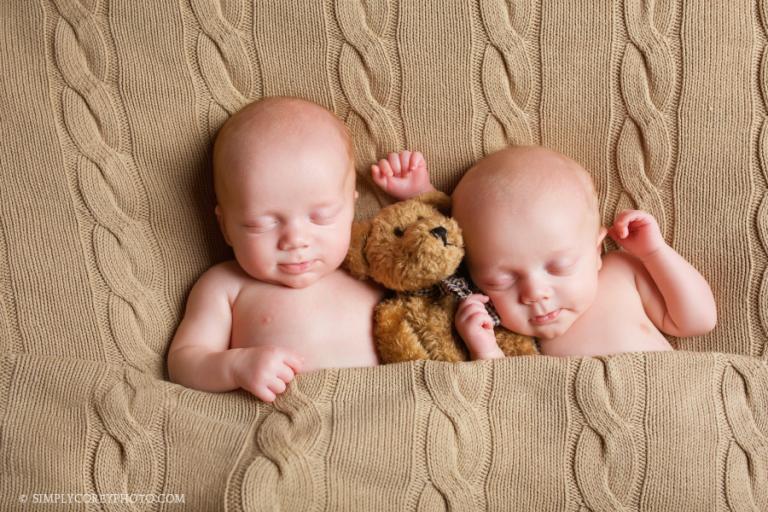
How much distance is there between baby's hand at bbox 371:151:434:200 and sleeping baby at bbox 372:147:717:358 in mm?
100

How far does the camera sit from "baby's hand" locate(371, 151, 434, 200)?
1.54 meters

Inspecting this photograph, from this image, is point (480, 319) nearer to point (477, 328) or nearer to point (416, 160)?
point (477, 328)

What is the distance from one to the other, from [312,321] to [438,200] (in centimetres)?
32

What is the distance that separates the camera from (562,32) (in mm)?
1493

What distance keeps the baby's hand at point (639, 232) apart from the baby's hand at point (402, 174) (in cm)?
36

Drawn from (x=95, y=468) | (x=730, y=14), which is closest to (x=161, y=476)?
(x=95, y=468)

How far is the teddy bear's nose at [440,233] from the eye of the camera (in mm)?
1394

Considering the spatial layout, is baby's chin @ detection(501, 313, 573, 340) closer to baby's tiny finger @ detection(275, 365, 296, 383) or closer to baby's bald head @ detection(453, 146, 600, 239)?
baby's bald head @ detection(453, 146, 600, 239)

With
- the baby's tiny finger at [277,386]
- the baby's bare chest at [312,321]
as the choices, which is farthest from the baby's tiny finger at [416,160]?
the baby's tiny finger at [277,386]

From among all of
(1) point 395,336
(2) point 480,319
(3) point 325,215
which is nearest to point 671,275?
(2) point 480,319

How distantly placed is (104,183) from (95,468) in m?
0.52

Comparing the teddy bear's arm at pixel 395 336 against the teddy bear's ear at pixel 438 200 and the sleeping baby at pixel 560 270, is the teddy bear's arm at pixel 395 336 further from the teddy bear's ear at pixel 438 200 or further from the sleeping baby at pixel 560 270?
the teddy bear's ear at pixel 438 200

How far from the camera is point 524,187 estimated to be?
1.39m

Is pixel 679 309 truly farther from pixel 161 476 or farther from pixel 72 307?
pixel 72 307
